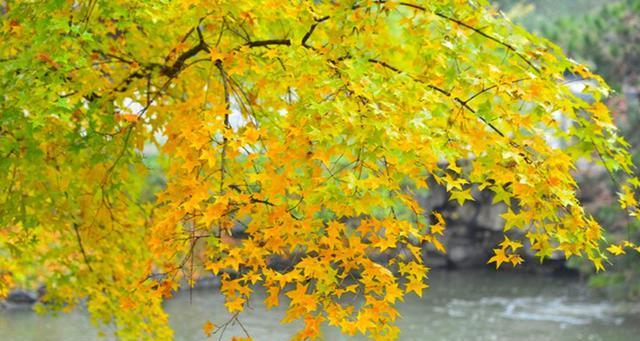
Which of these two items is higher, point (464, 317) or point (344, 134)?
point (464, 317)

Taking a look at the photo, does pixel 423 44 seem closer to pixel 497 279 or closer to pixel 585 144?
pixel 585 144

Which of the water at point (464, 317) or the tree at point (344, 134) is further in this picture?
the water at point (464, 317)

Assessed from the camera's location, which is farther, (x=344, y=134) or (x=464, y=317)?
(x=464, y=317)

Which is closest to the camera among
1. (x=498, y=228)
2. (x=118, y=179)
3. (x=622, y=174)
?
(x=118, y=179)

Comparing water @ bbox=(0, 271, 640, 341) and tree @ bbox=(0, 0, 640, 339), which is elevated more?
water @ bbox=(0, 271, 640, 341)

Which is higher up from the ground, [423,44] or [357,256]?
[423,44]

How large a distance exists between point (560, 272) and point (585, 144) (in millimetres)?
11973

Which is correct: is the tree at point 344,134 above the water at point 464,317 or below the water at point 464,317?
below

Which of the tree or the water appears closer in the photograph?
the tree

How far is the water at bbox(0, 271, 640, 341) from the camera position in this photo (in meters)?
10.5

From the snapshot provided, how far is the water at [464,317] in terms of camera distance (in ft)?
34.3

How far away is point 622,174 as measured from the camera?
1021cm

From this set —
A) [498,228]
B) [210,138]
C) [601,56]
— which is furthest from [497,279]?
[210,138]

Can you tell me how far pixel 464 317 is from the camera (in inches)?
466
